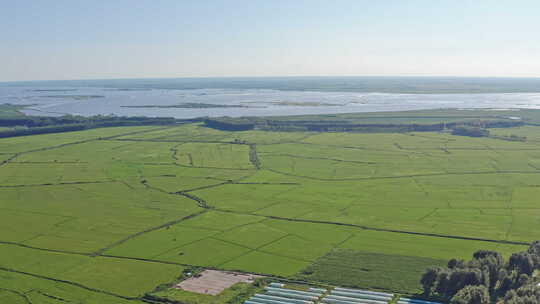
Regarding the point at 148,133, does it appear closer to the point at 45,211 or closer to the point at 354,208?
the point at 45,211

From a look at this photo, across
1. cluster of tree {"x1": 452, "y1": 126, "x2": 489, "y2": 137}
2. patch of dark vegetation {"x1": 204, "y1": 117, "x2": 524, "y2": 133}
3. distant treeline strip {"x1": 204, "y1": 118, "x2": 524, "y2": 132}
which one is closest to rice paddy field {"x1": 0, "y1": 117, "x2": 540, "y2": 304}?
cluster of tree {"x1": 452, "y1": 126, "x2": 489, "y2": 137}

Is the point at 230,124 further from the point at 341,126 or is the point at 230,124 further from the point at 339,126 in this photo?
the point at 341,126

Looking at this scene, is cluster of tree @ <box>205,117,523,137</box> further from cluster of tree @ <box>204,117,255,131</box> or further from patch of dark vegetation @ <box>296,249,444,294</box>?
patch of dark vegetation @ <box>296,249,444,294</box>

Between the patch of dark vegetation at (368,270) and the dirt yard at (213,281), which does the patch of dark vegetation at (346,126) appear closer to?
the patch of dark vegetation at (368,270)

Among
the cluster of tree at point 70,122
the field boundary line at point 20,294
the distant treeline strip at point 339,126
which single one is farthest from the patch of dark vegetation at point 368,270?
the cluster of tree at point 70,122

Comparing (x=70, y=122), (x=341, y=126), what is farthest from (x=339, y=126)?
(x=70, y=122)

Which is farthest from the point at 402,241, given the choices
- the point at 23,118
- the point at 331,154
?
the point at 23,118

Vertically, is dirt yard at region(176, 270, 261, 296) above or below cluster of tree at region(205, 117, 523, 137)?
below
